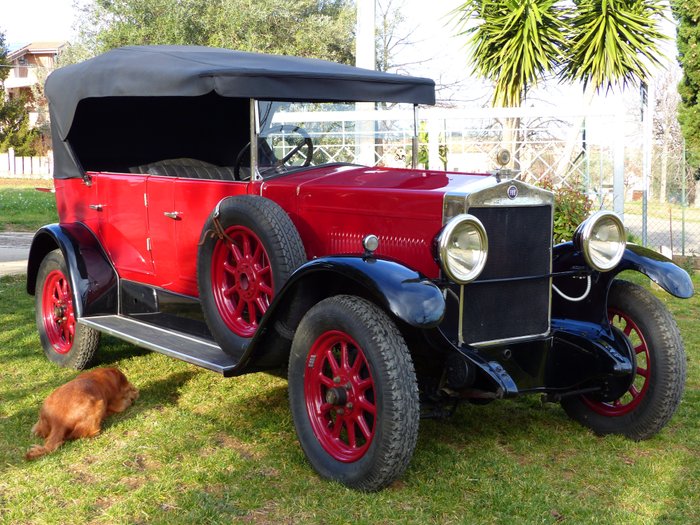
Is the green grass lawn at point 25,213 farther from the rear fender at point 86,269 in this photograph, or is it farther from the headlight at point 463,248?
the headlight at point 463,248

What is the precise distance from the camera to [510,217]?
379cm

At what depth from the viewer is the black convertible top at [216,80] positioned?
4.13 metres

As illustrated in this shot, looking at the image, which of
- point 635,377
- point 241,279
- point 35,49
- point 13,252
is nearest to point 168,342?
point 241,279

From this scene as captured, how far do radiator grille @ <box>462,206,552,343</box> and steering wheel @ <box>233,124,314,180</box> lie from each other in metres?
1.44

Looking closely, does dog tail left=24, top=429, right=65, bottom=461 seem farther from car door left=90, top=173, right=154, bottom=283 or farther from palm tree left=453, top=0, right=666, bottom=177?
palm tree left=453, top=0, right=666, bottom=177

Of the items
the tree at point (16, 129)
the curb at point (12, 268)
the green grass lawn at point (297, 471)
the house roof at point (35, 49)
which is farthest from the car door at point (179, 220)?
the house roof at point (35, 49)

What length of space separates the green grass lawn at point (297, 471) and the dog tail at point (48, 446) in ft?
0.15

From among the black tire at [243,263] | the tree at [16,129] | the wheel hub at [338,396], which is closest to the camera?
the wheel hub at [338,396]

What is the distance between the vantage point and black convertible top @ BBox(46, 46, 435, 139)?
413 centimetres

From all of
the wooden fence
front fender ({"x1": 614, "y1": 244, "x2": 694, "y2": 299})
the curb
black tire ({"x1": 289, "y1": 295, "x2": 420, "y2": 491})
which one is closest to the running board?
black tire ({"x1": 289, "y1": 295, "x2": 420, "y2": 491})

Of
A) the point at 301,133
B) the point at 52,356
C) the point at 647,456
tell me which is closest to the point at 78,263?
the point at 52,356

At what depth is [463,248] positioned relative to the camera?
11.4 ft

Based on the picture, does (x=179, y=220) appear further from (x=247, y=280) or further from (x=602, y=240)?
(x=602, y=240)

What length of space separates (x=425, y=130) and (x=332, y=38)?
40.7ft
